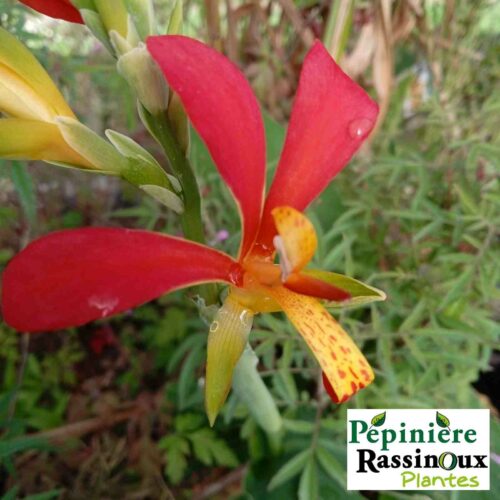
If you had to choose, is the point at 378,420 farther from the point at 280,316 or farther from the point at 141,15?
the point at 141,15

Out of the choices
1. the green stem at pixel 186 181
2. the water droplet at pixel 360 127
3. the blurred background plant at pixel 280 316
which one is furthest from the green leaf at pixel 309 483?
the water droplet at pixel 360 127

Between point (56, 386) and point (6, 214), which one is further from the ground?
point (6, 214)

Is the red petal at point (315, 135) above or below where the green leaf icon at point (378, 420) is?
above

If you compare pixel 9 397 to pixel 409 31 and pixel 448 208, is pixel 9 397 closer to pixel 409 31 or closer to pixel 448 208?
pixel 448 208

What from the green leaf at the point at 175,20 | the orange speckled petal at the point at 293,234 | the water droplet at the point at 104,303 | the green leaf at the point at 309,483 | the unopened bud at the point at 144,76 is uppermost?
the green leaf at the point at 175,20

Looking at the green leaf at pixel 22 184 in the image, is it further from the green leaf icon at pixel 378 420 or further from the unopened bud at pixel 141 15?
the green leaf icon at pixel 378 420

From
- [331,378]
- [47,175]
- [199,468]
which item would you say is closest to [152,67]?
[331,378]

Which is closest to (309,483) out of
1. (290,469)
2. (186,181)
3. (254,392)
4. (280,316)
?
(290,469)
